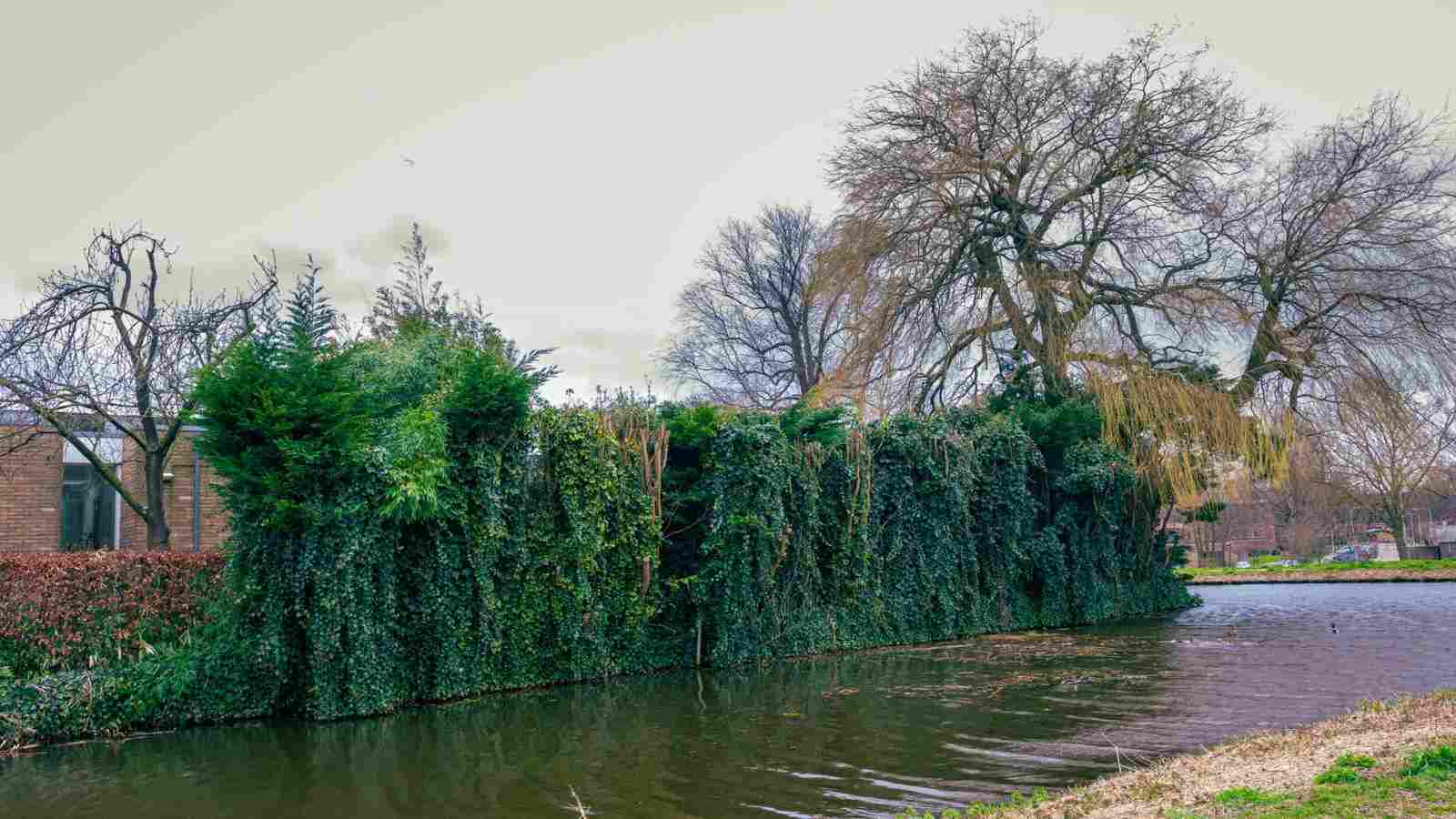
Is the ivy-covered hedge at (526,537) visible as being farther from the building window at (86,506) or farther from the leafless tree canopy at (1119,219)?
the building window at (86,506)

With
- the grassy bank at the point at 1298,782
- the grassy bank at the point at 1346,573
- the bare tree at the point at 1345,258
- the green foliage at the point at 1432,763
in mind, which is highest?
the bare tree at the point at 1345,258

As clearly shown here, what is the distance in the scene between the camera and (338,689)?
10.6 metres

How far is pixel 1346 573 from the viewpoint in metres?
32.7

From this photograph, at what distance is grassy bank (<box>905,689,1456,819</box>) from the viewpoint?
15.3ft

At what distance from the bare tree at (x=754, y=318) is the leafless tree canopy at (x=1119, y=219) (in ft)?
53.3

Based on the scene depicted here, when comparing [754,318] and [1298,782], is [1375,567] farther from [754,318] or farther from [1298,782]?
[1298,782]

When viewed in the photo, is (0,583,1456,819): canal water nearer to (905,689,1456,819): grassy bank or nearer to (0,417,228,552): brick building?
(905,689,1456,819): grassy bank

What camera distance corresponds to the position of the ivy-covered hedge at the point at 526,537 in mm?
10469

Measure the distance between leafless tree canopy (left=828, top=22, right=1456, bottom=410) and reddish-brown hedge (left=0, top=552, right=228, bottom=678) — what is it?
13.7 m

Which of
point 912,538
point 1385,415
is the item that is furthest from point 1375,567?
point 912,538

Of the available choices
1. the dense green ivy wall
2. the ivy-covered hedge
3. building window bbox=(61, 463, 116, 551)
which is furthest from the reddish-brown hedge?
building window bbox=(61, 463, 116, 551)

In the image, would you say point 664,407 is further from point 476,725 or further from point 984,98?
point 984,98

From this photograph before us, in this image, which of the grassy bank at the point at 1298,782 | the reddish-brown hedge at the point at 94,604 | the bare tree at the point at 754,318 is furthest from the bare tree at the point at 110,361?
the bare tree at the point at 754,318

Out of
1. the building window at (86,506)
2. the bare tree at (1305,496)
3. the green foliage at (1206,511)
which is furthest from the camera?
the green foliage at (1206,511)
